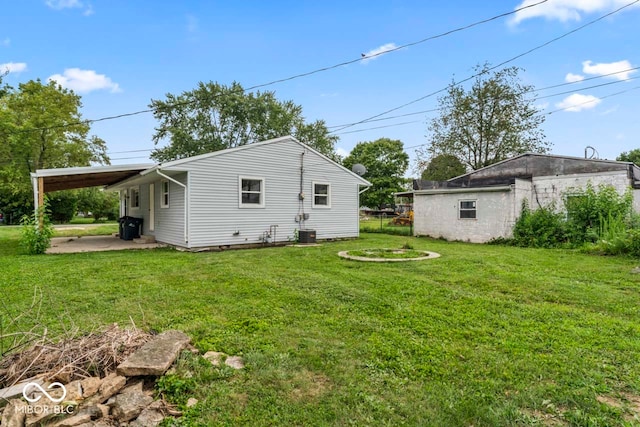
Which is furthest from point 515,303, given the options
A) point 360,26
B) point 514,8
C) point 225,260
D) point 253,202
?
point 360,26

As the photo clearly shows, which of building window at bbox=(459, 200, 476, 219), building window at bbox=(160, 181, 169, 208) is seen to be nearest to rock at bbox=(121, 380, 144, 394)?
building window at bbox=(160, 181, 169, 208)

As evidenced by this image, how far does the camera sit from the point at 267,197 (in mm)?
11430

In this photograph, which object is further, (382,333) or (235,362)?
(382,333)

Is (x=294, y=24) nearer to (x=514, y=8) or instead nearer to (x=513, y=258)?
(x=514, y=8)

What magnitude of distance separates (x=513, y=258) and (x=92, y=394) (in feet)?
28.6

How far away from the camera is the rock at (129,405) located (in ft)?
6.64

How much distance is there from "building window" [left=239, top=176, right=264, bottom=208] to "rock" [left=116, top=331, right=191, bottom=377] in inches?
319

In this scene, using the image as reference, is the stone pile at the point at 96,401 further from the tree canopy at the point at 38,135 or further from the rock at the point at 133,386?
the tree canopy at the point at 38,135

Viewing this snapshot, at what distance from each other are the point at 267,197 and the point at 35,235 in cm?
641

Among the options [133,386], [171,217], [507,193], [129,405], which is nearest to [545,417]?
[129,405]

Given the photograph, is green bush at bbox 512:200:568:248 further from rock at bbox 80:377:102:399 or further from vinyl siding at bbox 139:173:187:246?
rock at bbox 80:377:102:399

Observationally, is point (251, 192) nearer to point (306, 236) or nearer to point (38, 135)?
point (306, 236)

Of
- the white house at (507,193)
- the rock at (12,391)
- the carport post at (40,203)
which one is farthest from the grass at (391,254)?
the carport post at (40,203)

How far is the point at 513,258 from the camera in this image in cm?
831
